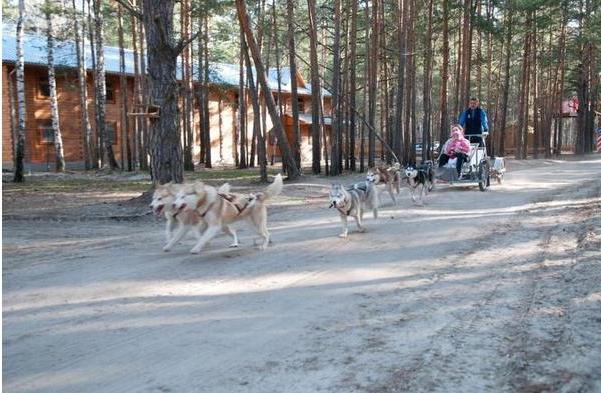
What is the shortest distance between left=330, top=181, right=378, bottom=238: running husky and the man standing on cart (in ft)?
23.8

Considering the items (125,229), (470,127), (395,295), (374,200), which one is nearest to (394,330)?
(395,295)

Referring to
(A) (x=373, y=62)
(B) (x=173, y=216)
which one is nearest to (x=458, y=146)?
(B) (x=173, y=216)

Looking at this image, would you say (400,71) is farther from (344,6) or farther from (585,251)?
(585,251)

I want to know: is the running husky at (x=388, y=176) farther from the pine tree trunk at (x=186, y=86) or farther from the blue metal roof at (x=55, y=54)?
the blue metal roof at (x=55, y=54)

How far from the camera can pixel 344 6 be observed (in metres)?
29.0

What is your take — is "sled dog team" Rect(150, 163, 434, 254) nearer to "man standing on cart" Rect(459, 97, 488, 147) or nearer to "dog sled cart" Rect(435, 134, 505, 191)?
"dog sled cart" Rect(435, 134, 505, 191)

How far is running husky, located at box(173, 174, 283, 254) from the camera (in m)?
7.92

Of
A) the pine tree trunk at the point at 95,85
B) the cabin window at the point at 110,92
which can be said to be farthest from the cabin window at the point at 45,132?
the cabin window at the point at 110,92

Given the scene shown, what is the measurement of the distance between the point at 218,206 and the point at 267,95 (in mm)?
12803

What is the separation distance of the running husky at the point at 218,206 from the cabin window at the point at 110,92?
34.7 metres

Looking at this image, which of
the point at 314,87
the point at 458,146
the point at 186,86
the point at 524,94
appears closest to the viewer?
the point at 458,146

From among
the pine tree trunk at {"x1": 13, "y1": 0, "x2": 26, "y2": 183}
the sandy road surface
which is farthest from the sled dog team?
the pine tree trunk at {"x1": 13, "y1": 0, "x2": 26, "y2": 183}

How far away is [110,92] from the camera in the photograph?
4038 centimetres

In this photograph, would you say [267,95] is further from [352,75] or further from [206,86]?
[206,86]
